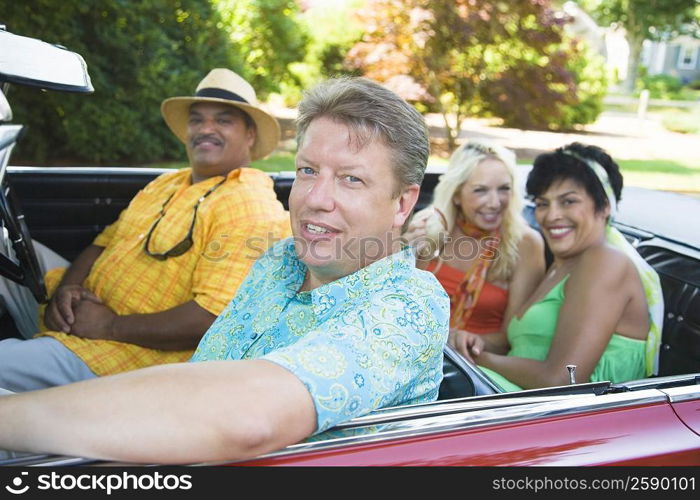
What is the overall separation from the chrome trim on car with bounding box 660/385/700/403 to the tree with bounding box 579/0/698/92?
87.9 ft

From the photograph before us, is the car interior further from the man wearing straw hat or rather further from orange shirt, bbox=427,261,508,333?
orange shirt, bbox=427,261,508,333

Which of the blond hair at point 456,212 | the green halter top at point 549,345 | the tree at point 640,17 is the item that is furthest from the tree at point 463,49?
the tree at point 640,17

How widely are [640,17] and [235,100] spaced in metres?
28.3

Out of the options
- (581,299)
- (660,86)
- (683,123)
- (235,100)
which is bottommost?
(683,123)

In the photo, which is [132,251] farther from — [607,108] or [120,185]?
[607,108]

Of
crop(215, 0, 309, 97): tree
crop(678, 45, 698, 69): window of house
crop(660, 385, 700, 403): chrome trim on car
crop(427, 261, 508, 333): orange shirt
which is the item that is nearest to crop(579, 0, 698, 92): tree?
crop(678, 45, 698, 69): window of house

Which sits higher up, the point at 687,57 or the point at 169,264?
the point at 687,57

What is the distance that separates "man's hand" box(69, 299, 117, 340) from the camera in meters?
2.57

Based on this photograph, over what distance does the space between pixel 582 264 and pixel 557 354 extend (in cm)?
39

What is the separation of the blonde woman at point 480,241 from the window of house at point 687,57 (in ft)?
143

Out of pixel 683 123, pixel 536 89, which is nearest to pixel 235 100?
pixel 536 89

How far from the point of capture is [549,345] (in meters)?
2.53

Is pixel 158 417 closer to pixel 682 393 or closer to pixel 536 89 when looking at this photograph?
pixel 682 393

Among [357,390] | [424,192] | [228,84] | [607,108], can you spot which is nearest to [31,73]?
[357,390]
